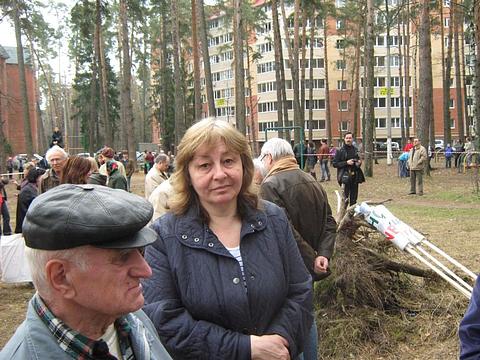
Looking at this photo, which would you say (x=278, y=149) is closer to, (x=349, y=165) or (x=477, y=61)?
(x=349, y=165)

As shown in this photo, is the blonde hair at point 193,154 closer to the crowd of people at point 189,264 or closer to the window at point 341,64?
the crowd of people at point 189,264

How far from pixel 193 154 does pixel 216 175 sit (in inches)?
6.8

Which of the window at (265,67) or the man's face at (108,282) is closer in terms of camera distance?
the man's face at (108,282)

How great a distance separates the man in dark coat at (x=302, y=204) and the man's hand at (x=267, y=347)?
1.29m

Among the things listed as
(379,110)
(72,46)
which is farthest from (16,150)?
(379,110)

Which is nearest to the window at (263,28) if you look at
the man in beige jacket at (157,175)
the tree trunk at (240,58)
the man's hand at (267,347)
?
the tree trunk at (240,58)

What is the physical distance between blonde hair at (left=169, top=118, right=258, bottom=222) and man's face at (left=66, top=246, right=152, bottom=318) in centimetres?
92

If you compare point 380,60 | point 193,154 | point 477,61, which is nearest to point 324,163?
point 477,61

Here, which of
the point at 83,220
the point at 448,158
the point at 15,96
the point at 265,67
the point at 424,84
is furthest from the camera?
the point at 265,67

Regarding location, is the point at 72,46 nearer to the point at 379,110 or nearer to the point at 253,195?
the point at 379,110

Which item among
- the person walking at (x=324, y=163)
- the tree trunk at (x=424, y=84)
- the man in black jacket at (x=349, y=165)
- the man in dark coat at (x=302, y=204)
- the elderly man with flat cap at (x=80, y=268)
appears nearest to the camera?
the elderly man with flat cap at (x=80, y=268)

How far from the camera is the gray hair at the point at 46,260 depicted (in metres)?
1.38

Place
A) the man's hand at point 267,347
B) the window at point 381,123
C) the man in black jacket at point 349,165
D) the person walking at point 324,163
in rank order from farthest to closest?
the window at point 381,123, the person walking at point 324,163, the man in black jacket at point 349,165, the man's hand at point 267,347

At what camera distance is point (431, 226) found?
10352 mm
